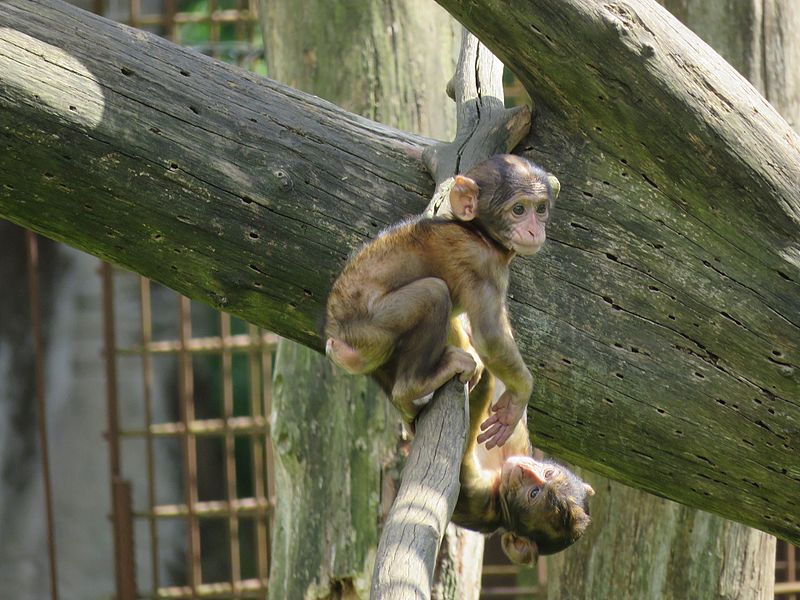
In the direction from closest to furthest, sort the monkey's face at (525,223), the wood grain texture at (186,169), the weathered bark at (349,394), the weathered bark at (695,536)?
the monkey's face at (525,223)
the wood grain texture at (186,169)
the weathered bark at (695,536)
the weathered bark at (349,394)

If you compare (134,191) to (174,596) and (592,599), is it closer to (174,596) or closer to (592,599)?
(592,599)

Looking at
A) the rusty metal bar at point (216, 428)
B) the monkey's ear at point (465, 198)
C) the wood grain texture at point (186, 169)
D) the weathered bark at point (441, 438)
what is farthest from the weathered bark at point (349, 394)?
the rusty metal bar at point (216, 428)

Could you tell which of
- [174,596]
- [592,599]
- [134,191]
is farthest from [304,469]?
[174,596]

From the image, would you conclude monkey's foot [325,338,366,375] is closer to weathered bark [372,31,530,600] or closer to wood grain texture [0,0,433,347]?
weathered bark [372,31,530,600]

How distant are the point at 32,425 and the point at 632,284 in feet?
20.5

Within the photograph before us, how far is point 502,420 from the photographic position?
2.87m

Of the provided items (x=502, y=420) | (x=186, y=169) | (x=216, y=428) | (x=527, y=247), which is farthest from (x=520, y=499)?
(x=216, y=428)

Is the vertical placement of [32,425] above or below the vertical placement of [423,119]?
below

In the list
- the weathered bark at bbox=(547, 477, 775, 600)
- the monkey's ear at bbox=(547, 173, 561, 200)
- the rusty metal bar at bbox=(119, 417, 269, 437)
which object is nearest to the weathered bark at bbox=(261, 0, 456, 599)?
the weathered bark at bbox=(547, 477, 775, 600)

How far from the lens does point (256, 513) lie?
7109mm

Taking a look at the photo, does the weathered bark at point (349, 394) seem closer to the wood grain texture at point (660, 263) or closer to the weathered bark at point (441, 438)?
the weathered bark at point (441, 438)

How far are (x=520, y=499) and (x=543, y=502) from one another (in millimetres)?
66

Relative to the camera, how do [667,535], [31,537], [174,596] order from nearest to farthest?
[667,535] → [174,596] → [31,537]

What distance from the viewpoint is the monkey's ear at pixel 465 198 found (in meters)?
2.90
